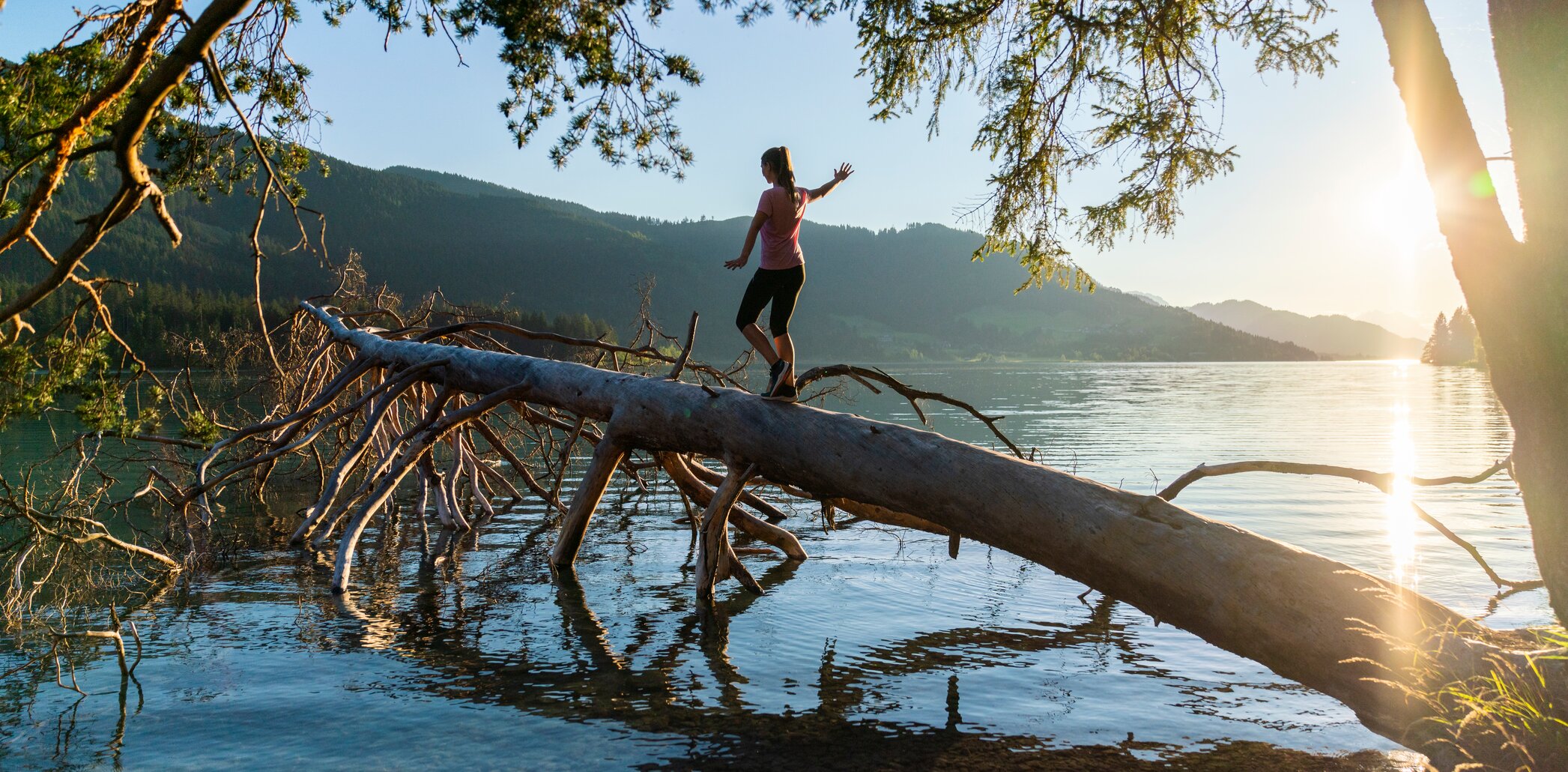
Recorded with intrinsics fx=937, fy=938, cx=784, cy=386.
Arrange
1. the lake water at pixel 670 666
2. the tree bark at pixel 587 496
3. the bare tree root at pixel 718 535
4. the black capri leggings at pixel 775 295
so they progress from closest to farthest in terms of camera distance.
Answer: the lake water at pixel 670 666 → the black capri leggings at pixel 775 295 → the bare tree root at pixel 718 535 → the tree bark at pixel 587 496

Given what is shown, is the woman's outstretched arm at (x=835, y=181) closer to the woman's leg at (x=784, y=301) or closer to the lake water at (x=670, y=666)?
the woman's leg at (x=784, y=301)

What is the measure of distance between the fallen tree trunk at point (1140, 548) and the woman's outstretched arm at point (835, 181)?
157 cm

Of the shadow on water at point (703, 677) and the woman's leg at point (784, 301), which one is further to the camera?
the woman's leg at point (784, 301)

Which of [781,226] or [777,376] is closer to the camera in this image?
[781,226]

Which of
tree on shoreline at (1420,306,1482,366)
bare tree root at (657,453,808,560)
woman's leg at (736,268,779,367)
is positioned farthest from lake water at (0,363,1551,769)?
tree on shoreline at (1420,306,1482,366)

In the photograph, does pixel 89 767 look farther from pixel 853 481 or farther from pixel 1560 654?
pixel 1560 654

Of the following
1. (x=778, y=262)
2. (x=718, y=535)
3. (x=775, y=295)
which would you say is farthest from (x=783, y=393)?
(x=718, y=535)

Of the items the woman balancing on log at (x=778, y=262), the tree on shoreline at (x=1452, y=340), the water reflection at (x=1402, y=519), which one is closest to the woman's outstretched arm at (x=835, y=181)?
the woman balancing on log at (x=778, y=262)

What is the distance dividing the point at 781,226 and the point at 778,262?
0.87 feet

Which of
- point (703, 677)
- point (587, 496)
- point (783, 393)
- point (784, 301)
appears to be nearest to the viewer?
point (703, 677)

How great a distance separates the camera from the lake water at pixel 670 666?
16.9 feet

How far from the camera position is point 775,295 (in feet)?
22.2

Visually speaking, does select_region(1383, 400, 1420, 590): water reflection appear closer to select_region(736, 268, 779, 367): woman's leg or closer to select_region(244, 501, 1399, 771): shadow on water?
select_region(244, 501, 1399, 771): shadow on water

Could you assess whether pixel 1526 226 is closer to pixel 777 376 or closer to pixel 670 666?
pixel 777 376
